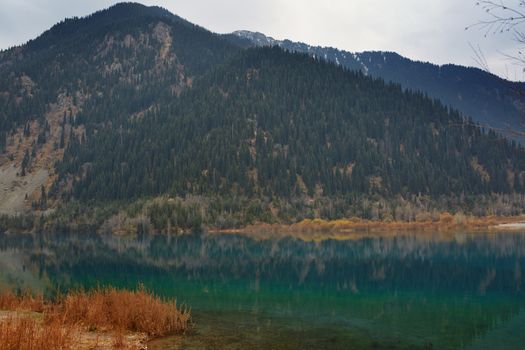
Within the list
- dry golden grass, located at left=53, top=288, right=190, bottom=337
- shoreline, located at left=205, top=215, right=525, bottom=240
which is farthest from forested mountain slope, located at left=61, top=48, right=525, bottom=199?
dry golden grass, located at left=53, top=288, right=190, bottom=337

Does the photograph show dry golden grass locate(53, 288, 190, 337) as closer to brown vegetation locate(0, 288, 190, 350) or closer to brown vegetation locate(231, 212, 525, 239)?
brown vegetation locate(0, 288, 190, 350)

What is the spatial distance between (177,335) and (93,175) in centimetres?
18572

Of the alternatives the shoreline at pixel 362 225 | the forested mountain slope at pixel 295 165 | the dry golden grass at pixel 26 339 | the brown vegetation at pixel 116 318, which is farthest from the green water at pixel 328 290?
the forested mountain slope at pixel 295 165

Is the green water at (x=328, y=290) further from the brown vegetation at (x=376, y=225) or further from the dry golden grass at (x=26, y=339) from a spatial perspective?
the brown vegetation at (x=376, y=225)

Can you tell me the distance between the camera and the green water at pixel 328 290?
23.5m

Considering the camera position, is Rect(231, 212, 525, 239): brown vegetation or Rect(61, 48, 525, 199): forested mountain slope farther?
Rect(61, 48, 525, 199): forested mountain slope

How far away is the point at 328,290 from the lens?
39.6m

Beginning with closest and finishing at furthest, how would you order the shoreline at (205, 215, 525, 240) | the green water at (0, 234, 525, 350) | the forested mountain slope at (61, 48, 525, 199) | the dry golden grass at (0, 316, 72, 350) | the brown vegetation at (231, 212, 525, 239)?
the dry golden grass at (0, 316, 72, 350) < the green water at (0, 234, 525, 350) < the shoreline at (205, 215, 525, 240) < the brown vegetation at (231, 212, 525, 239) < the forested mountain slope at (61, 48, 525, 199)

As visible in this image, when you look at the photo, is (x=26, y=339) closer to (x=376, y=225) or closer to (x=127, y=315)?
(x=127, y=315)

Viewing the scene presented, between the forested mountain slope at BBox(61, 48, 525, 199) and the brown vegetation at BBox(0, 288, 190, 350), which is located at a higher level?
the forested mountain slope at BBox(61, 48, 525, 199)

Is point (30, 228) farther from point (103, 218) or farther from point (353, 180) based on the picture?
point (353, 180)

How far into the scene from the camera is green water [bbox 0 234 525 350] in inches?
926

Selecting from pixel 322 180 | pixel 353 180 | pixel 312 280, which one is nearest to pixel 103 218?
pixel 322 180

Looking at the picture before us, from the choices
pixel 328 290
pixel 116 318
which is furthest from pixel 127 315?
pixel 328 290
